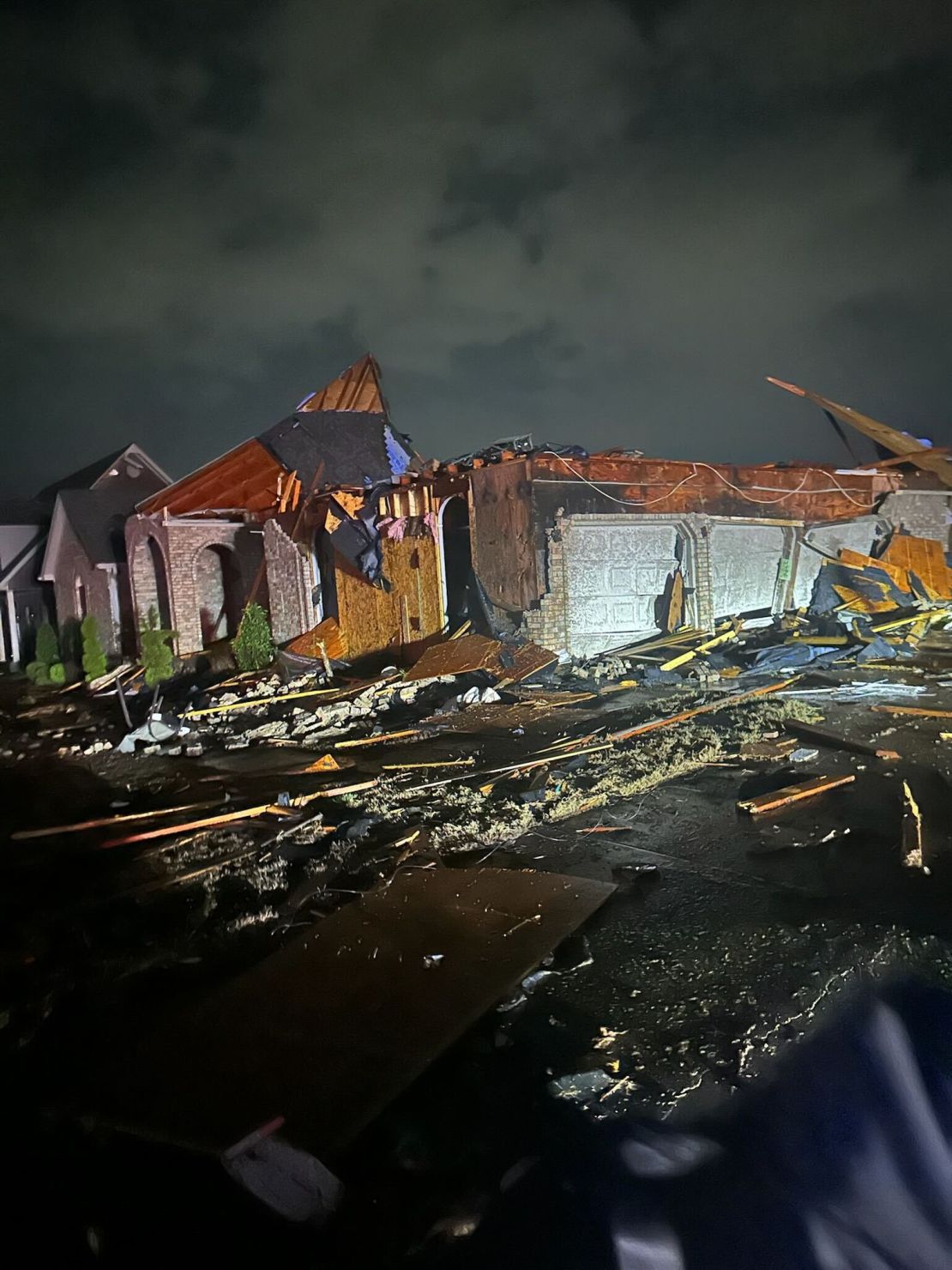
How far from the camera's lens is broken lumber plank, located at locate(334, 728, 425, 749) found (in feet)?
30.3

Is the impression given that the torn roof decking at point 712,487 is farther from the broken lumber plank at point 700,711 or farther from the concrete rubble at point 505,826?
the broken lumber plank at point 700,711

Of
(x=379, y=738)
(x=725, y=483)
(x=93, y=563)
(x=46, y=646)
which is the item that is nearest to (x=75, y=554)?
(x=93, y=563)

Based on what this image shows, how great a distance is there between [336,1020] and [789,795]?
4.42 meters

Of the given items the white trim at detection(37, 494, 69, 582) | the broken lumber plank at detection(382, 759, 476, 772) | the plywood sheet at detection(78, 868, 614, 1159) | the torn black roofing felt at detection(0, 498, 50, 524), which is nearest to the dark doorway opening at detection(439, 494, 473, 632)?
the broken lumber plank at detection(382, 759, 476, 772)

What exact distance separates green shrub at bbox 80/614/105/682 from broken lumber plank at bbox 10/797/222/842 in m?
12.4

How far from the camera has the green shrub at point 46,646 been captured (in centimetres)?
2002

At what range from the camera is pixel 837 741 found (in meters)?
7.79

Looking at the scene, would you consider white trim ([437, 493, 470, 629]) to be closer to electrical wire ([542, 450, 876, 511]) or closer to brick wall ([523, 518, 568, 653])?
brick wall ([523, 518, 568, 653])

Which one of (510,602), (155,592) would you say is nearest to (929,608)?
(510,602)

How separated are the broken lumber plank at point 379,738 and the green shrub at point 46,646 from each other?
48.4 feet

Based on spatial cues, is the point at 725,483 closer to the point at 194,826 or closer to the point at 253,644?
the point at 253,644

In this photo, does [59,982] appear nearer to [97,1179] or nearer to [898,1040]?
[97,1179]

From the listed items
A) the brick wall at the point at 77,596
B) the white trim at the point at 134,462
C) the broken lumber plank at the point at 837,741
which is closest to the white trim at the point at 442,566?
the broken lumber plank at the point at 837,741

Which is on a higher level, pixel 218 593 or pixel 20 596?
pixel 20 596
